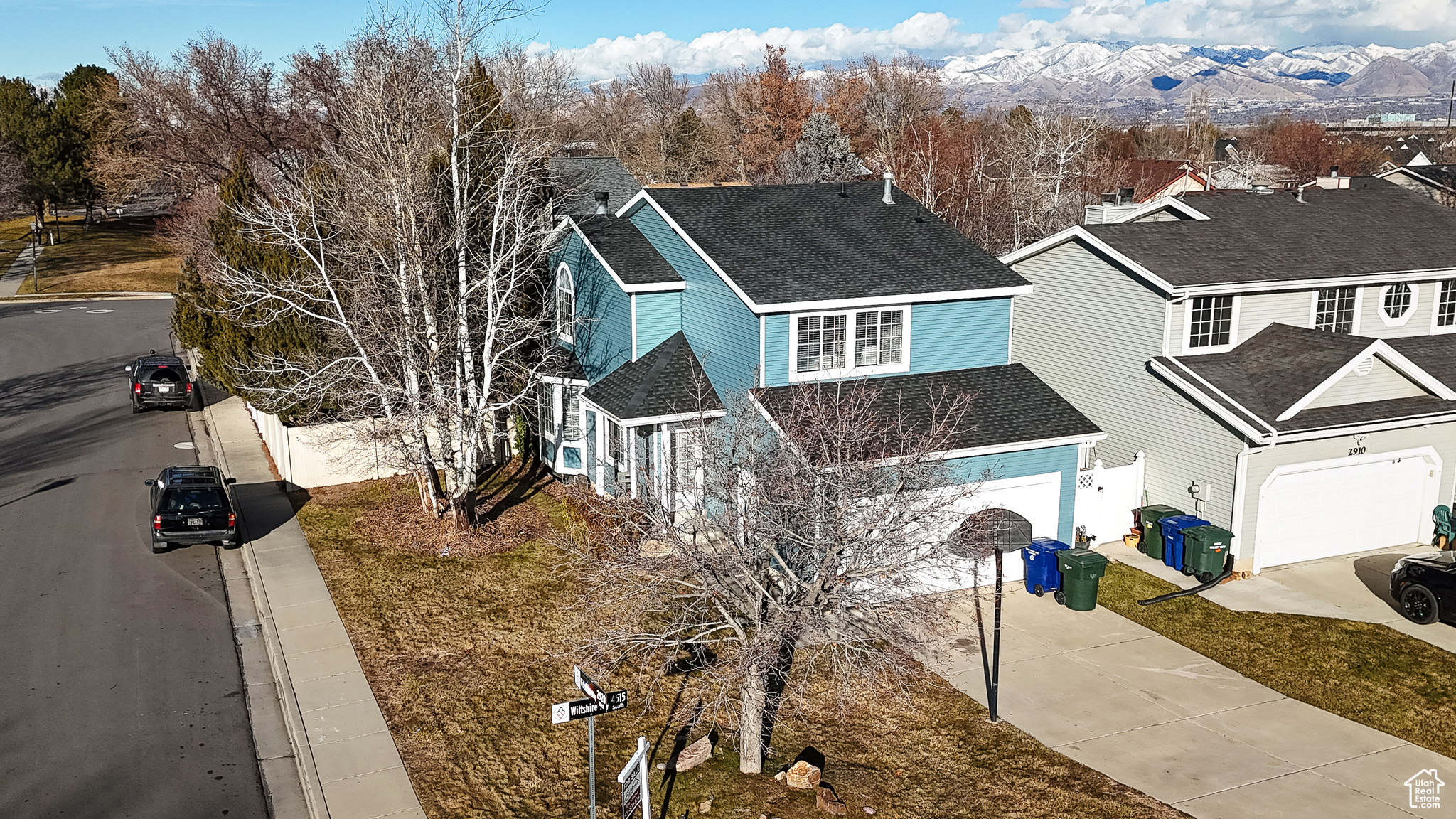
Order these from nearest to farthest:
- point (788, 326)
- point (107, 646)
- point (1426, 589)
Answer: point (107, 646) < point (1426, 589) < point (788, 326)

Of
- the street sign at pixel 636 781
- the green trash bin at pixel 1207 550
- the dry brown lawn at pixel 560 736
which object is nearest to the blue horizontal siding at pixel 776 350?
the dry brown lawn at pixel 560 736

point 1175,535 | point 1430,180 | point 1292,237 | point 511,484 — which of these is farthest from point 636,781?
point 1430,180

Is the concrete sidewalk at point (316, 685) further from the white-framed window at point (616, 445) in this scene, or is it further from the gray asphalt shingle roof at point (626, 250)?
the gray asphalt shingle roof at point (626, 250)

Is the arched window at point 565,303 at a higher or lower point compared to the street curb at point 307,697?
higher

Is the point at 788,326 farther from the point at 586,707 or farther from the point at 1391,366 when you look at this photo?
the point at 1391,366

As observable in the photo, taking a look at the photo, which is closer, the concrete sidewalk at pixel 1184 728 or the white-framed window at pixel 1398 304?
the concrete sidewalk at pixel 1184 728

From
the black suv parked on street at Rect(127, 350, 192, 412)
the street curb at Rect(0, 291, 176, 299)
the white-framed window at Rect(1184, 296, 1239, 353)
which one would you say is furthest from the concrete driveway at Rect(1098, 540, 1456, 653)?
the street curb at Rect(0, 291, 176, 299)
